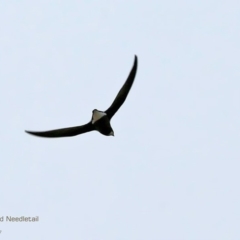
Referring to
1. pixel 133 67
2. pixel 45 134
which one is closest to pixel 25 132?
pixel 45 134

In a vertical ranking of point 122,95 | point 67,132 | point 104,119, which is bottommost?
point 67,132

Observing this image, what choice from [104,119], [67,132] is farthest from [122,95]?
[67,132]

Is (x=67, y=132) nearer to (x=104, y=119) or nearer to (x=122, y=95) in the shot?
(x=104, y=119)

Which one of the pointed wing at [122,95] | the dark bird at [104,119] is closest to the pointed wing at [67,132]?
the dark bird at [104,119]

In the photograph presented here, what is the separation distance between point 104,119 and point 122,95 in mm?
789

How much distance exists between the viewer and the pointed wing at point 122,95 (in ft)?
61.8

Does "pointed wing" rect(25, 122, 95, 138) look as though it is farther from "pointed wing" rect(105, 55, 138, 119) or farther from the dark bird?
"pointed wing" rect(105, 55, 138, 119)

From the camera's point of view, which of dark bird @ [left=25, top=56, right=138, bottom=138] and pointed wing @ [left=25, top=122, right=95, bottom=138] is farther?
dark bird @ [left=25, top=56, right=138, bottom=138]

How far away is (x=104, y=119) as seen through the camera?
18.9 metres

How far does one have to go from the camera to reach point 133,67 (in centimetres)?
1880

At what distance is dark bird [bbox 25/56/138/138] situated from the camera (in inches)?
740

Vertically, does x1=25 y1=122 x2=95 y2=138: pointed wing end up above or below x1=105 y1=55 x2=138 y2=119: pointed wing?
below

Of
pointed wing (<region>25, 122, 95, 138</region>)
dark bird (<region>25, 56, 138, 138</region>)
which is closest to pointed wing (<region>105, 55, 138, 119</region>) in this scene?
dark bird (<region>25, 56, 138, 138</region>)

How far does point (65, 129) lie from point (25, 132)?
1.13 m
